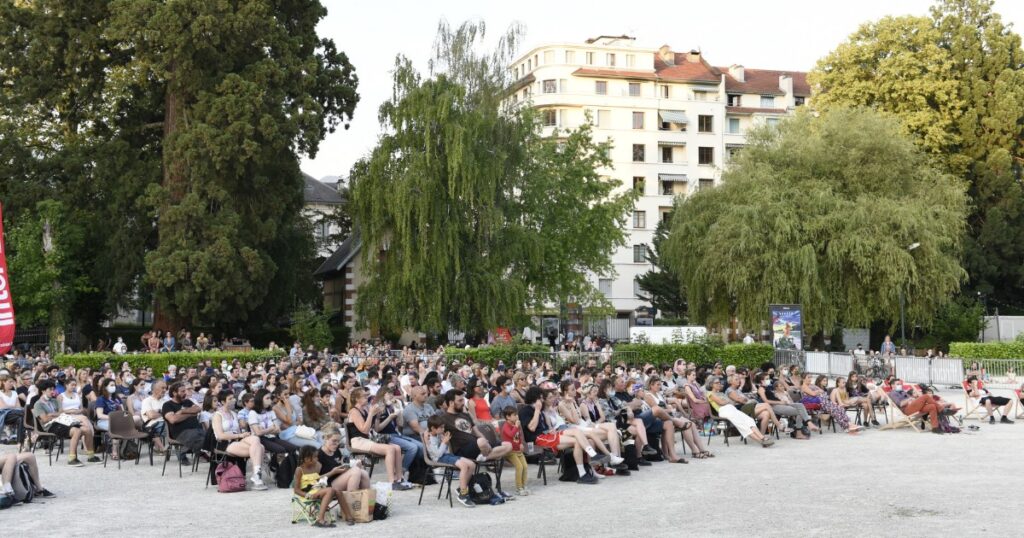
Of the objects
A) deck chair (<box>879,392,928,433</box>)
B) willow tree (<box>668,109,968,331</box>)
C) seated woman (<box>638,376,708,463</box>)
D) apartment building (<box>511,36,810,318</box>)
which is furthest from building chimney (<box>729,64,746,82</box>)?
seated woman (<box>638,376,708,463</box>)

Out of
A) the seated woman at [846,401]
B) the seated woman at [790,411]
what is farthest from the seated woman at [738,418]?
the seated woman at [846,401]

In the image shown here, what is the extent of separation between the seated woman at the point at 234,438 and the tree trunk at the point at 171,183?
1011 inches

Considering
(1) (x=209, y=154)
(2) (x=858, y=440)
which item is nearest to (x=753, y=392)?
(2) (x=858, y=440)

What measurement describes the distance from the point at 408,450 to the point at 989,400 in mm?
14177

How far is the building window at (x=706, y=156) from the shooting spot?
249ft

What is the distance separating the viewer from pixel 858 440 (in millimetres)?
18688

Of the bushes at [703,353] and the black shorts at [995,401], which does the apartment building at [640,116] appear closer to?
the bushes at [703,353]

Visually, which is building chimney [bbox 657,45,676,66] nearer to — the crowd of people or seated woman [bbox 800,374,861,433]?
the crowd of people

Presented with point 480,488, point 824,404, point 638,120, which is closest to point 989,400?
point 824,404

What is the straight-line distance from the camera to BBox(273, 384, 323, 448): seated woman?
13719mm

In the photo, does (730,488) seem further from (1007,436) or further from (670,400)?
(1007,436)

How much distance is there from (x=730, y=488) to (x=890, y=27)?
142ft

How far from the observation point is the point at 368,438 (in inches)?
529

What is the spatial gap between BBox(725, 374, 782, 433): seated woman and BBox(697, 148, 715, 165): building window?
58280 millimetres
